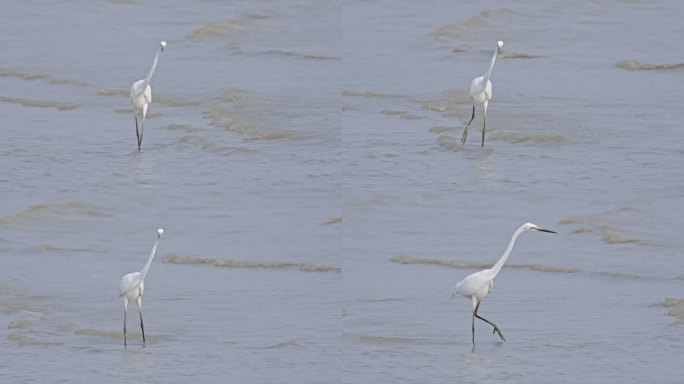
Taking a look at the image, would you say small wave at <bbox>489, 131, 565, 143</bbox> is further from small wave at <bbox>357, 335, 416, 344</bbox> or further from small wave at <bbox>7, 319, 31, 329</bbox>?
small wave at <bbox>7, 319, 31, 329</bbox>

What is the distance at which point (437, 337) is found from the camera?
8305mm

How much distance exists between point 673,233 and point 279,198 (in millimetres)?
2817

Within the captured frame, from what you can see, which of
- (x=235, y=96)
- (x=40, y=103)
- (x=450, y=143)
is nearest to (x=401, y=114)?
(x=450, y=143)

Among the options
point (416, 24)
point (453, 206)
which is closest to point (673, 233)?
point (453, 206)

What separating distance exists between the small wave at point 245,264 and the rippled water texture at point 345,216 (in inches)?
0.7

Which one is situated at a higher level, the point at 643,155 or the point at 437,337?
the point at 643,155

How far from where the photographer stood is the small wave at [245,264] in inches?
378

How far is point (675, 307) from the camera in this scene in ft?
28.0

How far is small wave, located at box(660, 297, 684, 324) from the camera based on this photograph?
8.30 meters

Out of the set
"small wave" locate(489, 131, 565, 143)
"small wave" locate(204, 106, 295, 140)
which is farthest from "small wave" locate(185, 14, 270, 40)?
"small wave" locate(489, 131, 565, 143)

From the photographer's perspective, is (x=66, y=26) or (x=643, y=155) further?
(x=66, y=26)

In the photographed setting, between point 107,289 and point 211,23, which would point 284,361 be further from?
point 211,23

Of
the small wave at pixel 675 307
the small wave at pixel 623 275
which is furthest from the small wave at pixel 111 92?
the small wave at pixel 675 307

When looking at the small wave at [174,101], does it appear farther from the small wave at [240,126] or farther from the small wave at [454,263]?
the small wave at [454,263]
